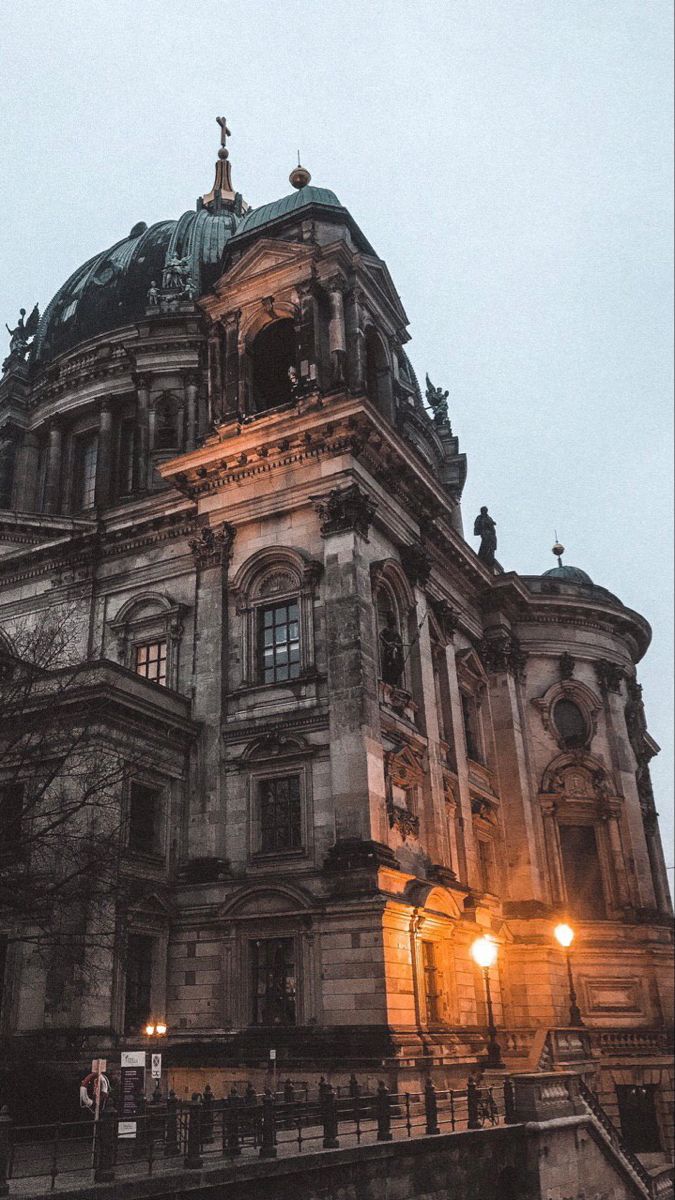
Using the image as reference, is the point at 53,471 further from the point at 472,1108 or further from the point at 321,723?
the point at 472,1108

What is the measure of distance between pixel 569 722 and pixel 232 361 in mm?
21335

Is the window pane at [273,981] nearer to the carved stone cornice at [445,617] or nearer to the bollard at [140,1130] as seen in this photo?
the bollard at [140,1130]

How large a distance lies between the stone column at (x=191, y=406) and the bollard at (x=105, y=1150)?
35598 millimetres

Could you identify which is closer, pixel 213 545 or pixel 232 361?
pixel 213 545

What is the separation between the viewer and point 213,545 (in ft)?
111

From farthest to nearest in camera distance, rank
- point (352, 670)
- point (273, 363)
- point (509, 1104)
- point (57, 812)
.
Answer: point (273, 363)
point (352, 670)
point (509, 1104)
point (57, 812)

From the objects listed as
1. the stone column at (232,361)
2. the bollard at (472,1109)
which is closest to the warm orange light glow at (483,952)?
the bollard at (472,1109)

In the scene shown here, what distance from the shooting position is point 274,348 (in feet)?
130

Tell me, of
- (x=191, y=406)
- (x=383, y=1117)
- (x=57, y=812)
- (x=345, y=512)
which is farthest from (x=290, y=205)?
(x=383, y=1117)

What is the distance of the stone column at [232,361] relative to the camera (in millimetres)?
35688

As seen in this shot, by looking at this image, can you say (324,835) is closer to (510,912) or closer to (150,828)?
(150,828)

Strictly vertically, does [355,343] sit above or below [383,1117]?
above

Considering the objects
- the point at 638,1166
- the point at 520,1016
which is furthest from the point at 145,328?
the point at 638,1166

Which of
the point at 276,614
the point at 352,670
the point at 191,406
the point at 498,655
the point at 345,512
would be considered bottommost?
the point at 352,670
